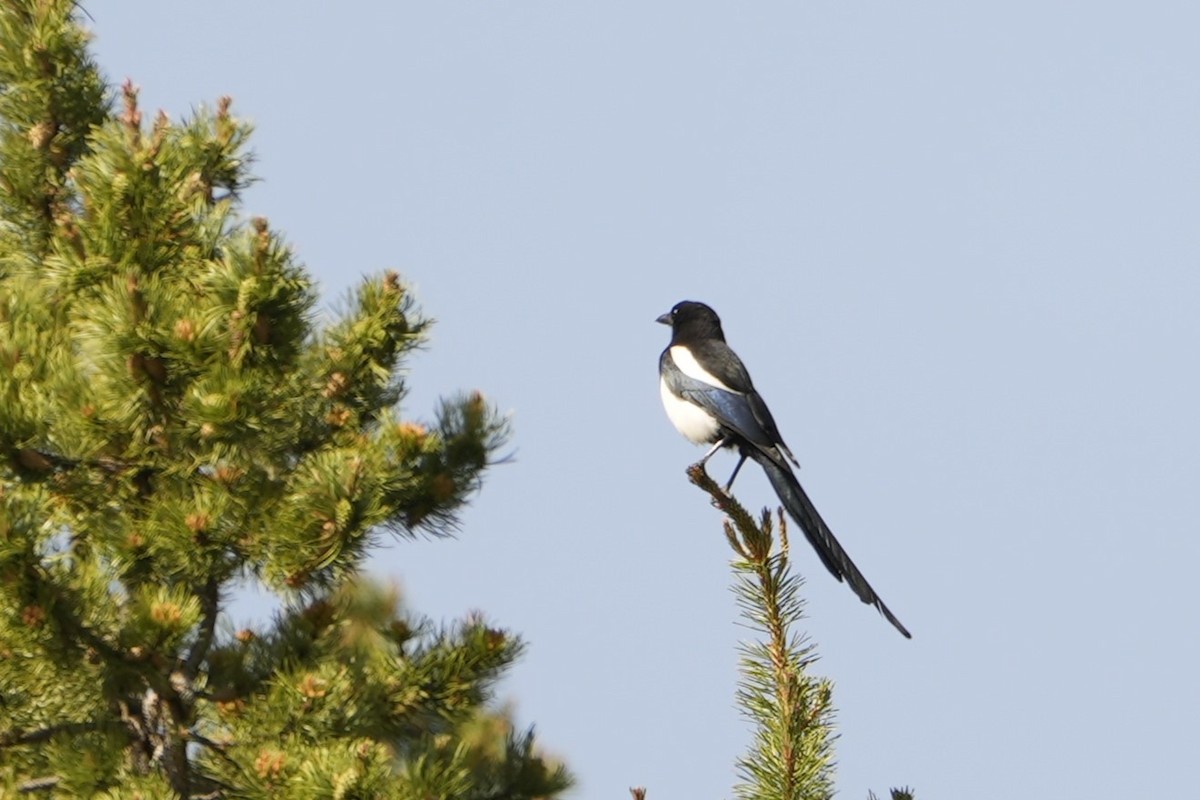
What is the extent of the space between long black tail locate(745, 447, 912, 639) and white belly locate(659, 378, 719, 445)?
0.83 ft

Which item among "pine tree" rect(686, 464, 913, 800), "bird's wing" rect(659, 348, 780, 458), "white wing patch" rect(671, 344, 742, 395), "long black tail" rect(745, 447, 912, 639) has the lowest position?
"pine tree" rect(686, 464, 913, 800)

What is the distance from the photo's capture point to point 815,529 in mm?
5637

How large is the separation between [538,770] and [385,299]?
1.86 meters

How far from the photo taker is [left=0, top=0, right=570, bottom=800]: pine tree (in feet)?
16.4

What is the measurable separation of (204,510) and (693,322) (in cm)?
337

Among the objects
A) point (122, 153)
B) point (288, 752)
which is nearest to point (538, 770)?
point (288, 752)

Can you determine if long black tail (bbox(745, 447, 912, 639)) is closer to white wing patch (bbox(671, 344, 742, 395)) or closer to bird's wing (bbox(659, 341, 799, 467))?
bird's wing (bbox(659, 341, 799, 467))

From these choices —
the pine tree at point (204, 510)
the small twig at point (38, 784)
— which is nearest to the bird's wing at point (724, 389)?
the pine tree at point (204, 510)

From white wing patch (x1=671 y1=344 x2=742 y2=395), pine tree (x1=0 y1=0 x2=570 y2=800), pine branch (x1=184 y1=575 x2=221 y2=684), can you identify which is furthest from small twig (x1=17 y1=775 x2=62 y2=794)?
white wing patch (x1=671 y1=344 x2=742 y2=395)

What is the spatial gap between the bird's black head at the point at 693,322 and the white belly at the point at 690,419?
549 millimetres

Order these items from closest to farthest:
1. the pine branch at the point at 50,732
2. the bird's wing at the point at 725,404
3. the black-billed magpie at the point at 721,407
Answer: the pine branch at the point at 50,732 → the black-billed magpie at the point at 721,407 → the bird's wing at the point at 725,404

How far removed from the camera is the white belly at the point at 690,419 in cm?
684

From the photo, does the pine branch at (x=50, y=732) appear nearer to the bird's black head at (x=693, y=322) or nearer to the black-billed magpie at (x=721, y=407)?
the black-billed magpie at (x=721, y=407)

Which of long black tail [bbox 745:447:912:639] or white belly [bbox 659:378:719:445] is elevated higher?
white belly [bbox 659:378:719:445]
